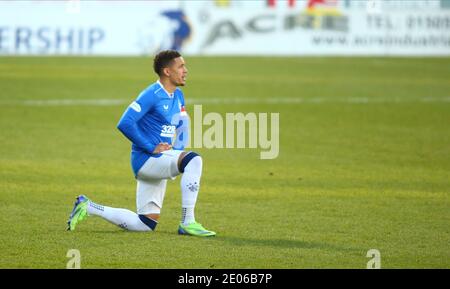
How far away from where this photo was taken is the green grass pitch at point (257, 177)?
33.9 feet

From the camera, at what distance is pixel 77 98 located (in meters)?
26.1

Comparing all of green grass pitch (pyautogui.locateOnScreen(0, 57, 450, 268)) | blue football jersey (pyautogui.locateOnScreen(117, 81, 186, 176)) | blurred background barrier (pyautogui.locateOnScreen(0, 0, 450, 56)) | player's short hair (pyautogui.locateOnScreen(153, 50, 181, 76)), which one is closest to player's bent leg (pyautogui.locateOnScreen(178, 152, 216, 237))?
green grass pitch (pyautogui.locateOnScreen(0, 57, 450, 268))

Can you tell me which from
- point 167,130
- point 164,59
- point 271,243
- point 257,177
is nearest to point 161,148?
point 167,130

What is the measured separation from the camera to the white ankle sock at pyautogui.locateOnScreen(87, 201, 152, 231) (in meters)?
11.2

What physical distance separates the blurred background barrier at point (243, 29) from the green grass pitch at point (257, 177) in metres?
6.32

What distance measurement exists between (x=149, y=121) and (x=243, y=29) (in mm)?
29395

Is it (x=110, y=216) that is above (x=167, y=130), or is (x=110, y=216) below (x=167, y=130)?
below

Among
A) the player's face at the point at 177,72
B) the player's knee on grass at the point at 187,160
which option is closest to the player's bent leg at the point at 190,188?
the player's knee on grass at the point at 187,160

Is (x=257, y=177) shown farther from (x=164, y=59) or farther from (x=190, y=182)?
(x=190, y=182)

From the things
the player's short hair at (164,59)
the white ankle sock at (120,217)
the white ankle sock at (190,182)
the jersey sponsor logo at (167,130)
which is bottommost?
the white ankle sock at (120,217)

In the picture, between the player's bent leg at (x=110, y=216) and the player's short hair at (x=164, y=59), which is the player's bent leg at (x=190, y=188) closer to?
the player's bent leg at (x=110, y=216)

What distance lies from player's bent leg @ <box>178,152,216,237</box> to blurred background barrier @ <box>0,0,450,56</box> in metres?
27.0

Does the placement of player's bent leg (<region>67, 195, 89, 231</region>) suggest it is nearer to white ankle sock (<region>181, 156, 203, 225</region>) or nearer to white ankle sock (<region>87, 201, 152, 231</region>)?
white ankle sock (<region>87, 201, 152, 231</region>)

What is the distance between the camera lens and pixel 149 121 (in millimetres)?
11258
